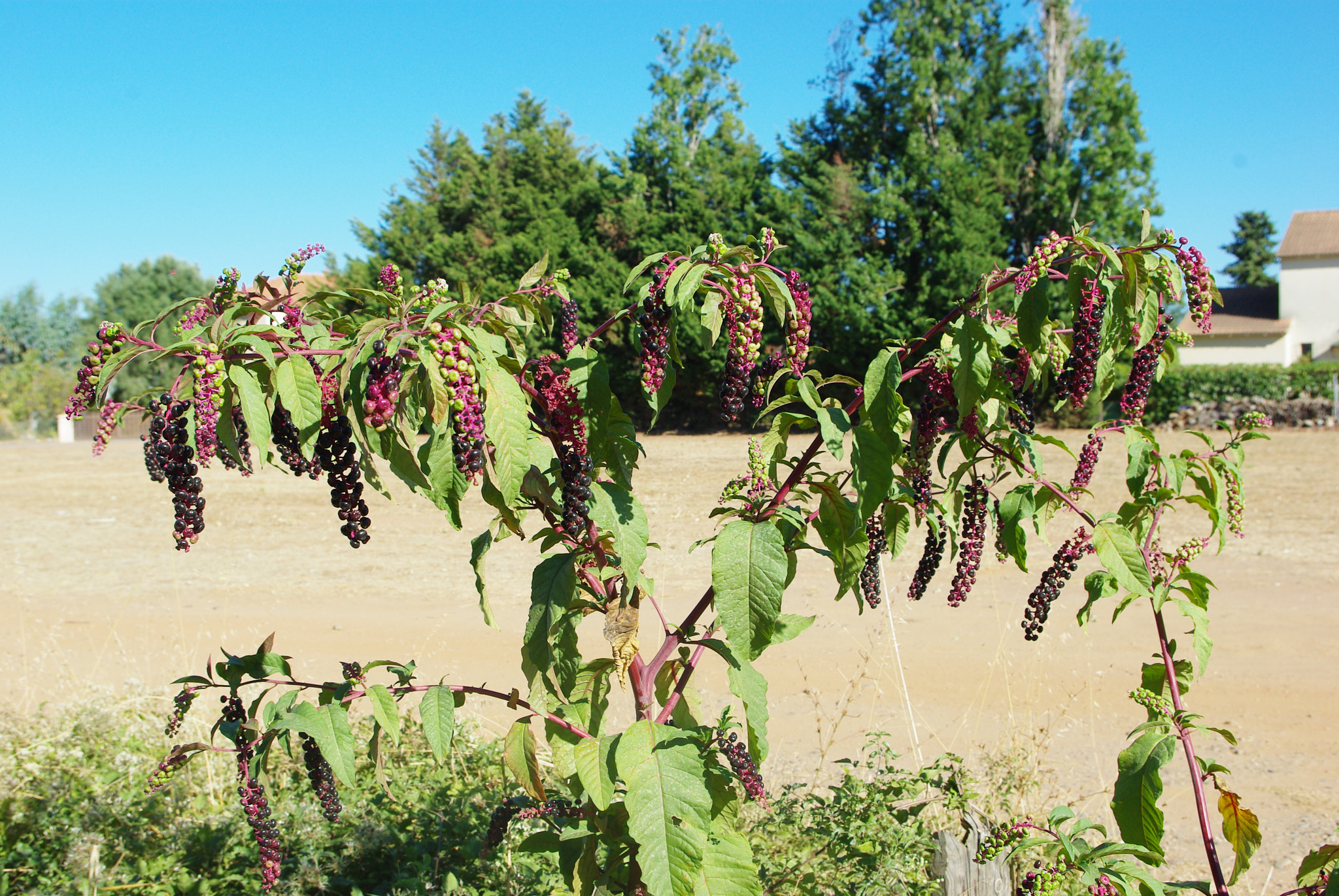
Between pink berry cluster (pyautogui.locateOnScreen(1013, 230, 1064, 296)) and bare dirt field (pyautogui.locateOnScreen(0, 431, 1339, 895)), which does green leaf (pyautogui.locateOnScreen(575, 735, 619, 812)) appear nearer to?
pink berry cluster (pyautogui.locateOnScreen(1013, 230, 1064, 296))

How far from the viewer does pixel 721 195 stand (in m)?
26.6

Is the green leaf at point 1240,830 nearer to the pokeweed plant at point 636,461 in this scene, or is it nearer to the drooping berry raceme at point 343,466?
the pokeweed plant at point 636,461

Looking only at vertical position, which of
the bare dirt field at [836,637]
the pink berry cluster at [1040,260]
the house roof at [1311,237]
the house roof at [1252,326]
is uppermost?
the house roof at [1311,237]

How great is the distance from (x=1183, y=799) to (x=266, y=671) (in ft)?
13.5

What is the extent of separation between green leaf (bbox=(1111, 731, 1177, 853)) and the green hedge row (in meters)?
24.3

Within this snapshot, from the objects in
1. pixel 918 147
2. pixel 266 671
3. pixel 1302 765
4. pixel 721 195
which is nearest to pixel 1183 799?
pixel 1302 765

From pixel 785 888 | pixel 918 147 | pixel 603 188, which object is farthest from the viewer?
pixel 603 188

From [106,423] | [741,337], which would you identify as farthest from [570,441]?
[106,423]

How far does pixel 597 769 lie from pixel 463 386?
2.70 feet

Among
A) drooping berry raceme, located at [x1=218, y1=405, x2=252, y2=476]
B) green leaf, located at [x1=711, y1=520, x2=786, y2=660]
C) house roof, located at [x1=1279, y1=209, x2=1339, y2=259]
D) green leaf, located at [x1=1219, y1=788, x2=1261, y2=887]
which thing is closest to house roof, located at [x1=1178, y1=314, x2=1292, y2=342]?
house roof, located at [x1=1279, y1=209, x2=1339, y2=259]

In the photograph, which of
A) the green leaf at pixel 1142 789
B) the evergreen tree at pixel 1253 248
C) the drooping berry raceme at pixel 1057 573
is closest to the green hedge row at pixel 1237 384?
the drooping berry raceme at pixel 1057 573

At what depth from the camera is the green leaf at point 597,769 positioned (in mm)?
1667

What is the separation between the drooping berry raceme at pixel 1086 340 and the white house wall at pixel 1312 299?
37215mm

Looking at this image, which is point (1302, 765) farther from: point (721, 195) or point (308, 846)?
point (721, 195)
